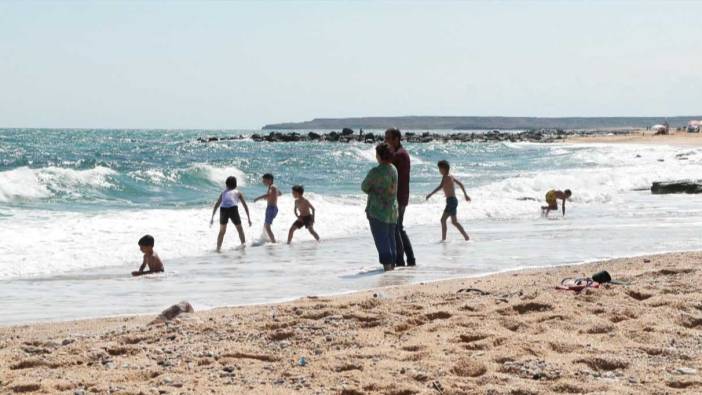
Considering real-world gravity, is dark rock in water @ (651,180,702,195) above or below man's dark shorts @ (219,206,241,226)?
below

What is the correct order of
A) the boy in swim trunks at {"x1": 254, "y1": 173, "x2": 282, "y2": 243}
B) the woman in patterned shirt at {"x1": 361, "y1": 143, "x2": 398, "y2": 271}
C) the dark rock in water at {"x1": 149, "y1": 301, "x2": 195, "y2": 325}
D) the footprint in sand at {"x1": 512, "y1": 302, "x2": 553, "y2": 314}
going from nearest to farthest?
the footprint in sand at {"x1": 512, "y1": 302, "x2": 553, "y2": 314}
the dark rock in water at {"x1": 149, "y1": 301, "x2": 195, "y2": 325}
the woman in patterned shirt at {"x1": 361, "y1": 143, "x2": 398, "y2": 271}
the boy in swim trunks at {"x1": 254, "y1": 173, "x2": 282, "y2": 243}

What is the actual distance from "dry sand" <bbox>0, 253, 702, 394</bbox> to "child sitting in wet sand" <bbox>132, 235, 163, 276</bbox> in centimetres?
315

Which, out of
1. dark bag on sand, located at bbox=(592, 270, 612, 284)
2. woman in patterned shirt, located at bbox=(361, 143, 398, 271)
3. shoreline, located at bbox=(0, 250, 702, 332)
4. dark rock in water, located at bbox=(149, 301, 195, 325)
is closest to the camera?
dark rock in water, located at bbox=(149, 301, 195, 325)

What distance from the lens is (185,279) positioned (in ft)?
34.9

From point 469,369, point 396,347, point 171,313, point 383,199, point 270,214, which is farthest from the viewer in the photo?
point 270,214

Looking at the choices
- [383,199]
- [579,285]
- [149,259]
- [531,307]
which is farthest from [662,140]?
[531,307]

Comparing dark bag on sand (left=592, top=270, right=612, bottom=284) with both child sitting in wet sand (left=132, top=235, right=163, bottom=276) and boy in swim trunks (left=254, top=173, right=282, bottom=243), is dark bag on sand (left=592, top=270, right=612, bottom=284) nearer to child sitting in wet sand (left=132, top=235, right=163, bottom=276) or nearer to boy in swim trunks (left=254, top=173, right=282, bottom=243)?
child sitting in wet sand (left=132, top=235, right=163, bottom=276)

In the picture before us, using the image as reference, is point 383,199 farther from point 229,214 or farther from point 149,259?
point 229,214

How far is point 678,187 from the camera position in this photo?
985 inches

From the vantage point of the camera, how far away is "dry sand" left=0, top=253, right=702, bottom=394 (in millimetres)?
4965

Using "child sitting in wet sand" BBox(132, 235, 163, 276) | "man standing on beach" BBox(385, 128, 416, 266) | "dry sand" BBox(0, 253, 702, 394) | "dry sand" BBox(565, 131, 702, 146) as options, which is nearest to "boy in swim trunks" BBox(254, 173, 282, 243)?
"child sitting in wet sand" BBox(132, 235, 163, 276)

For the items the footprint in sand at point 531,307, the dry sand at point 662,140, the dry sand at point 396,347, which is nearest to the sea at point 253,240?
the dry sand at point 396,347

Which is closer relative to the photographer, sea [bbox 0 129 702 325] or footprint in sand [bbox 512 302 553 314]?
footprint in sand [bbox 512 302 553 314]

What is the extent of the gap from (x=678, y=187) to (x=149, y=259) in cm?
1821
